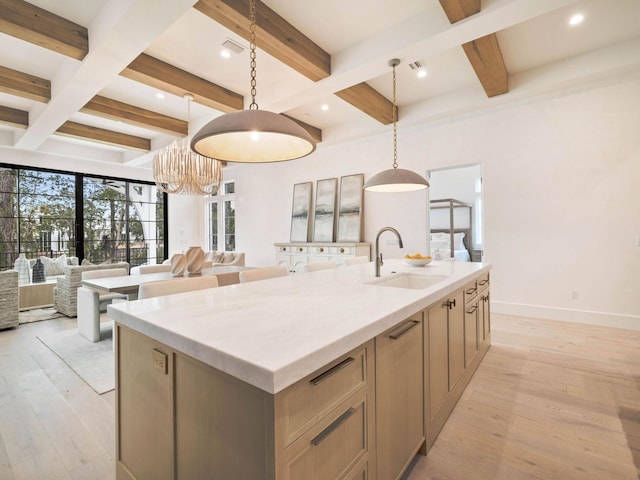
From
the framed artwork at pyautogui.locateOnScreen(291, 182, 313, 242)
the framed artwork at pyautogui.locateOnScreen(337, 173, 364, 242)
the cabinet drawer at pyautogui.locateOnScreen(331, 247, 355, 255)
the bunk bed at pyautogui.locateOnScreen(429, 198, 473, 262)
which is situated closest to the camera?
the cabinet drawer at pyautogui.locateOnScreen(331, 247, 355, 255)

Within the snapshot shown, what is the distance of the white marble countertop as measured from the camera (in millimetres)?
830

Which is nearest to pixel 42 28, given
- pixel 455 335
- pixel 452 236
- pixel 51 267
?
pixel 455 335

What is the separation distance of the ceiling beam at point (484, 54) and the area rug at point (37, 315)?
6.00 metres

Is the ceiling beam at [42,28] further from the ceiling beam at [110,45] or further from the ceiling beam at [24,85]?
the ceiling beam at [24,85]

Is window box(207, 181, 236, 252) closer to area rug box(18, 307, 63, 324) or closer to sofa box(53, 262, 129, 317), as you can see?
sofa box(53, 262, 129, 317)

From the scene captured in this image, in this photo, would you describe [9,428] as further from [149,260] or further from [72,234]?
[149,260]

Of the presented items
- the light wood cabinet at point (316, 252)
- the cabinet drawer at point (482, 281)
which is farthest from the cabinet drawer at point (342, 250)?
the cabinet drawer at point (482, 281)

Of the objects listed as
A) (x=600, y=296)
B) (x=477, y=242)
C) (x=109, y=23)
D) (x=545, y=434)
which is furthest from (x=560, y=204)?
(x=109, y=23)

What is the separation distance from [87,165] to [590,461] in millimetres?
8775

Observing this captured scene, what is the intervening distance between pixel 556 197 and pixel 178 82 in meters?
4.71

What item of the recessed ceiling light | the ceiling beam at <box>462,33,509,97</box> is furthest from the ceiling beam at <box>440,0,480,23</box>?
the recessed ceiling light

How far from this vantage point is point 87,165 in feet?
22.4

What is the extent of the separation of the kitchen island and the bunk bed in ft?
18.9

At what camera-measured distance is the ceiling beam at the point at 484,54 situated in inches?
91.4
